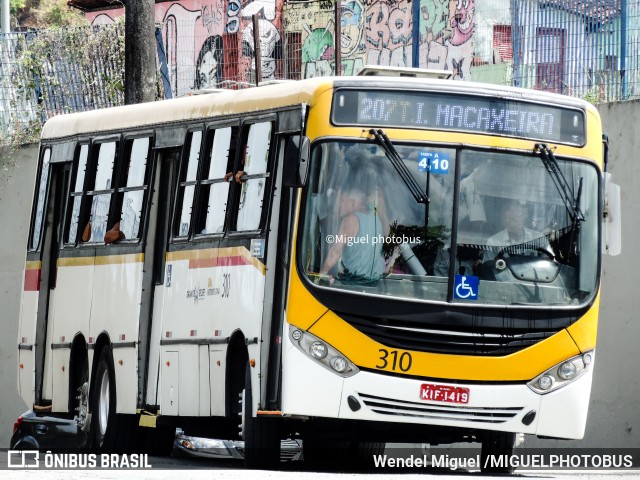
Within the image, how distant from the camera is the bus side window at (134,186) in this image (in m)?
16.7

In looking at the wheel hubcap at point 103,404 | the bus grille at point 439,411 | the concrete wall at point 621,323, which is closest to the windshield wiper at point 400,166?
the bus grille at point 439,411

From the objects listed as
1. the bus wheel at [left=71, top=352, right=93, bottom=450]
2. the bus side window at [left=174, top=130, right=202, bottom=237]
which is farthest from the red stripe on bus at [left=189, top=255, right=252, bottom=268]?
the bus wheel at [left=71, top=352, right=93, bottom=450]

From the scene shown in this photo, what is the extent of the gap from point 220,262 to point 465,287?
2531mm

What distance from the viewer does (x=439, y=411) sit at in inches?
519

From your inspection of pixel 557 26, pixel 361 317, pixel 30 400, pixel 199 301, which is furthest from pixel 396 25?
pixel 361 317

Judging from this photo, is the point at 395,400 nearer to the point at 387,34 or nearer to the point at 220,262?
the point at 220,262

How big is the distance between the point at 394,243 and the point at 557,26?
27.5 feet

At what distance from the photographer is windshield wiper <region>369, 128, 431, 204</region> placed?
43.5 feet

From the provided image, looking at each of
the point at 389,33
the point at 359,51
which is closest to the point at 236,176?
the point at 389,33

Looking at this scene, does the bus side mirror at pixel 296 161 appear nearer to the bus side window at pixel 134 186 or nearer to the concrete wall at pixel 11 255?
the bus side window at pixel 134 186

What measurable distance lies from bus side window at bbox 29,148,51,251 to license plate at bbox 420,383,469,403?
7364 millimetres

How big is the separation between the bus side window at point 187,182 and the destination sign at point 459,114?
8.51 feet

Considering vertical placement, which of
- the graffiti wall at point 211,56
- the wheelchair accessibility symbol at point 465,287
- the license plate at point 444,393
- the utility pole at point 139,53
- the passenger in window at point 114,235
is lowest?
the license plate at point 444,393

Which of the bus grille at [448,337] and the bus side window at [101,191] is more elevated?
the bus side window at [101,191]
